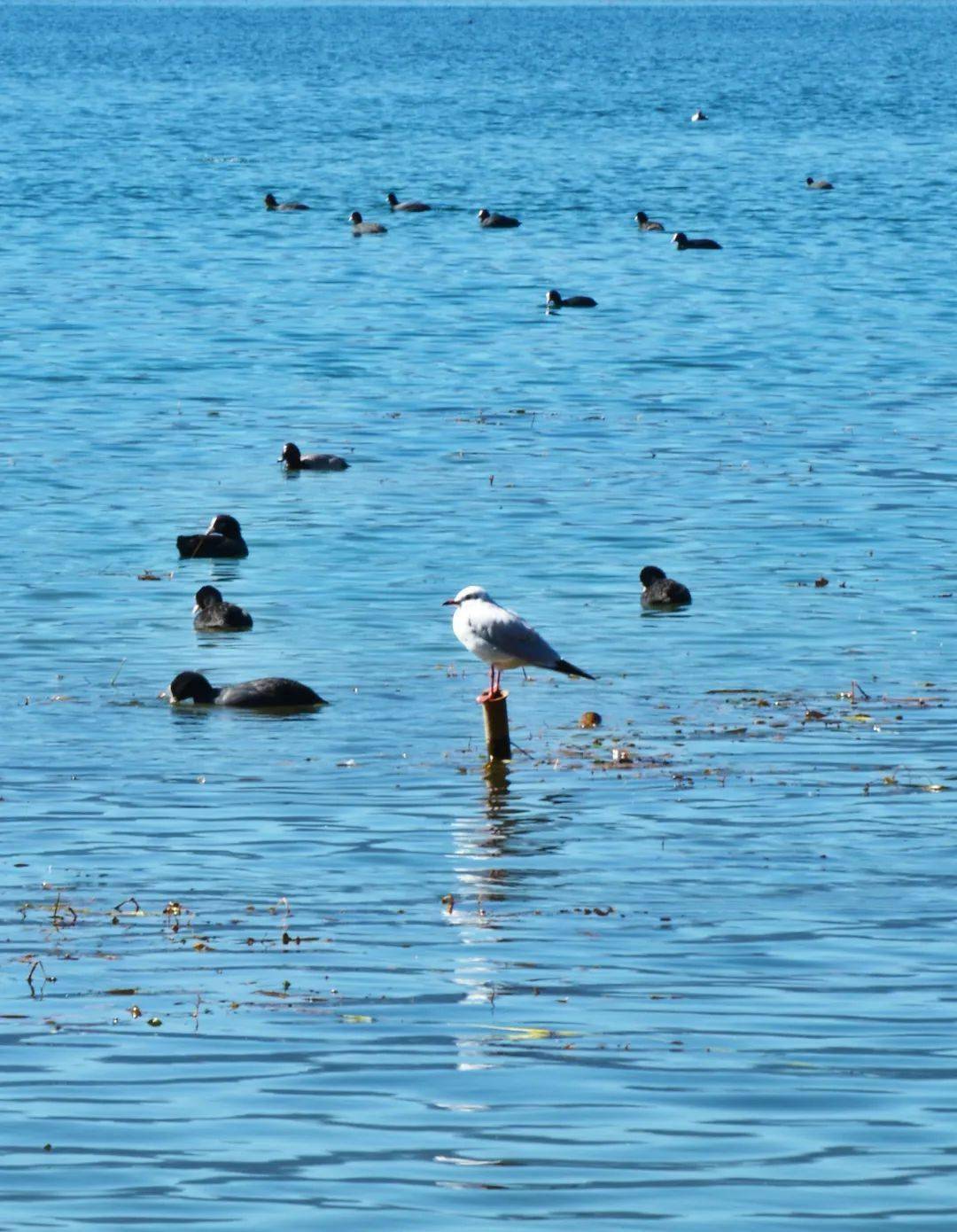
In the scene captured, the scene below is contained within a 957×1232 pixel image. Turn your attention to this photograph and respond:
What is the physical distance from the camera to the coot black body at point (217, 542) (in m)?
25.2

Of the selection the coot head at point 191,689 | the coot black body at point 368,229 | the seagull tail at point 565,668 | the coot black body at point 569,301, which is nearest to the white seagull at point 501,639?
the seagull tail at point 565,668

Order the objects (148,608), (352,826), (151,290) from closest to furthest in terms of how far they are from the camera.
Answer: (352,826)
(148,608)
(151,290)

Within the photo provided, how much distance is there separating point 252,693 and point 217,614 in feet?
9.90

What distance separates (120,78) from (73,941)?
13128cm

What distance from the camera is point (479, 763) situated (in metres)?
17.6

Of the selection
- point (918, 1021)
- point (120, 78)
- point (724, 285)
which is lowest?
point (918, 1021)

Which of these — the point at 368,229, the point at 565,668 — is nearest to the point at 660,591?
the point at 565,668

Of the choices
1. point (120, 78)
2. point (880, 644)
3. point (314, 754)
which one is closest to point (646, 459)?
point (880, 644)

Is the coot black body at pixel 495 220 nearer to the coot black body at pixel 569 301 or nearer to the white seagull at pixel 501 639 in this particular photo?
the coot black body at pixel 569 301

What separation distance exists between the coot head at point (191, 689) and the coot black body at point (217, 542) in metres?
5.85

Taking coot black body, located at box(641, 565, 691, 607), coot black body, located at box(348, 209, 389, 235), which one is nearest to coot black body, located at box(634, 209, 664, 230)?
coot black body, located at box(348, 209, 389, 235)

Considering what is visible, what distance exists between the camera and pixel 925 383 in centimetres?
3716

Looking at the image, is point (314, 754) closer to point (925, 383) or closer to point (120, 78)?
point (925, 383)

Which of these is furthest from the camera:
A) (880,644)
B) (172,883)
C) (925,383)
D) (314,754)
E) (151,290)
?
(151,290)
